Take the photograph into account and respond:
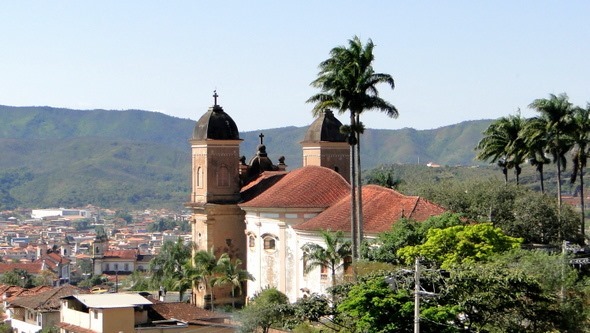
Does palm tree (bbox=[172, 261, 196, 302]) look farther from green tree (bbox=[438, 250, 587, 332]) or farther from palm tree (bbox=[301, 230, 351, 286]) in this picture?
green tree (bbox=[438, 250, 587, 332])

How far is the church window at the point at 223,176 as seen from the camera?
224ft

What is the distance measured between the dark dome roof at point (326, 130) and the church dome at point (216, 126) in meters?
5.58

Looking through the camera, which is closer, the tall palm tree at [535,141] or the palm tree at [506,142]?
the tall palm tree at [535,141]

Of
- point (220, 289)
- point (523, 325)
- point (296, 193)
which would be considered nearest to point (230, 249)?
point (220, 289)

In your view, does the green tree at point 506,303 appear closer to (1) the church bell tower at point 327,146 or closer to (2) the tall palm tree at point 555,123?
(2) the tall palm tree at point 555,123

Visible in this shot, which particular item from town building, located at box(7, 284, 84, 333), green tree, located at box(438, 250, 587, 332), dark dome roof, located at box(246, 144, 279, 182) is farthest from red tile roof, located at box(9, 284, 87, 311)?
green tree, located at box(438, 250, 587, 332)

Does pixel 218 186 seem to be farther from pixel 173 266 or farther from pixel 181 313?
pixel 181 313

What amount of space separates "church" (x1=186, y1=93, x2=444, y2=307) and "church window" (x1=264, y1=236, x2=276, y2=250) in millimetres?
16

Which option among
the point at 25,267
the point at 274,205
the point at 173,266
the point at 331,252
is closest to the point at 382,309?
the point at 331,252

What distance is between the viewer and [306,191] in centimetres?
6019

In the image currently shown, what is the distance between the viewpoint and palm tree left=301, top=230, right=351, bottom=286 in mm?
50031

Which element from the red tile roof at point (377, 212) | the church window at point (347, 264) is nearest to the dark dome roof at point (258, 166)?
the red tile roof at point (377, 212)

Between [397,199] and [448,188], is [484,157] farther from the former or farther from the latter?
[397,199]

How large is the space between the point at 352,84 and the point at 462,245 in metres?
8.26
